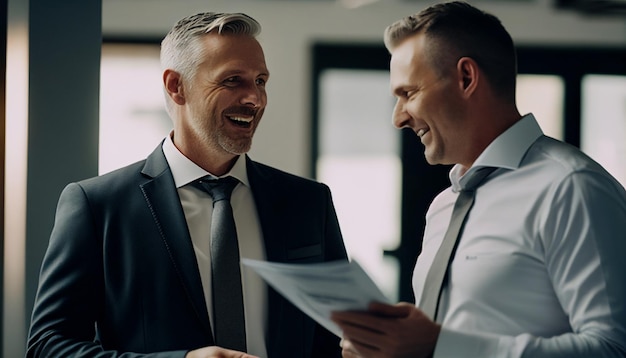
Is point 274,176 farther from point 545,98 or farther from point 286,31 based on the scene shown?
point 545,98

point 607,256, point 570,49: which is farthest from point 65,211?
point 570,49

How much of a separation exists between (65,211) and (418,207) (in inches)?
135

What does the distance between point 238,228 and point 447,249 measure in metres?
0.44

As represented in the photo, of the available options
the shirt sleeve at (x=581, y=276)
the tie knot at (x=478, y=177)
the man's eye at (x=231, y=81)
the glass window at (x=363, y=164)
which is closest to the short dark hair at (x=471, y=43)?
the tie knot at (x=478, y=177)

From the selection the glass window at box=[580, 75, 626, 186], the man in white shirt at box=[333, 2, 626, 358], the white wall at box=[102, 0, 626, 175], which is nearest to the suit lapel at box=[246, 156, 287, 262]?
the man in white shirt at box=[333, 2, 626, 358]

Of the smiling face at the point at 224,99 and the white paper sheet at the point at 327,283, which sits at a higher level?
the smiling face at the point at 224,99

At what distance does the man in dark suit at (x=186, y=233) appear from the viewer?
153cm

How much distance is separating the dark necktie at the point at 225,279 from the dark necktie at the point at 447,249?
348 millimetres

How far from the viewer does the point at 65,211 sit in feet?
5.14

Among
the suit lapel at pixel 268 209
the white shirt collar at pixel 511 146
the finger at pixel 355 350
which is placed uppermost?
the white shirt collar at pixel 511 146

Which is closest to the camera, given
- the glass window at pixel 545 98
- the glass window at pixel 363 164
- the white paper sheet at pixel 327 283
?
the white paper sheet at pixel 327 283

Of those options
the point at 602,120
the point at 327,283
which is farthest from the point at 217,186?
the point at 602,120

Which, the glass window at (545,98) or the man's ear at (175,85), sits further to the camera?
the glass window at (545,98)

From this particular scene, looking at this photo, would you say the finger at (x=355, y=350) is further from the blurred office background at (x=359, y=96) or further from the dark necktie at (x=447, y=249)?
the blurred office background at (x=359, y=96)
